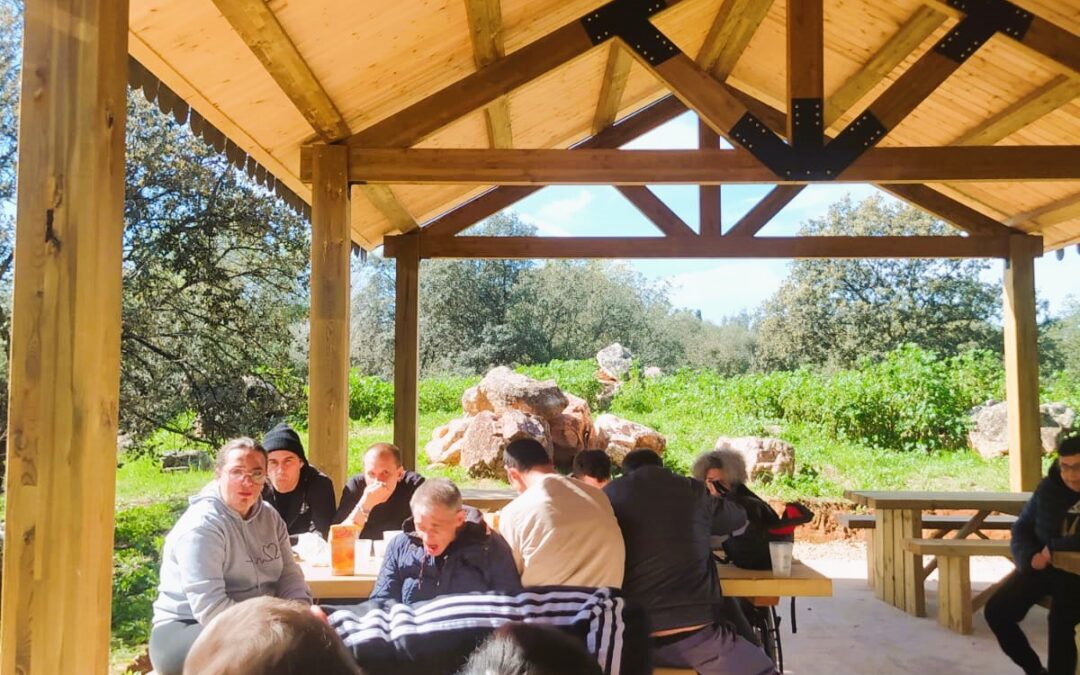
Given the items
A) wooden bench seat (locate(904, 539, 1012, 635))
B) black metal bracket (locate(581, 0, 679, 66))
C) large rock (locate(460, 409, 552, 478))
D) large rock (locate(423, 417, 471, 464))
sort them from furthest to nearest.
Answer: large rock (locate(423, 417, 471, 464)), large rock (locate(460, 409, 552, 478)), wooden bench seat (locate(904, 539, 1012, 635)), black metal bracket (locate(581, 0, 679, 66))

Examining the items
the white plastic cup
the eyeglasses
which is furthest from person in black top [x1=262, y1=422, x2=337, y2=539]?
the white plastic cup

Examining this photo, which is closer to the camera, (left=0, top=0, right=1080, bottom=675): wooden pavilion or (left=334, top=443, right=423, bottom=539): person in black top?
(left=0, top=0, right=1080, bottom=675): wooden pavilion

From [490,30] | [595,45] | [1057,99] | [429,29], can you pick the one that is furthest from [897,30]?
[429,29]

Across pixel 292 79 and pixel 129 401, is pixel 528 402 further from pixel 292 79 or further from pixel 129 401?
pixel 292 79

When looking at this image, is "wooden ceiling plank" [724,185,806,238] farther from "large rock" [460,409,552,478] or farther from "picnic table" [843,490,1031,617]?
"large rock" [460,409,552,478]

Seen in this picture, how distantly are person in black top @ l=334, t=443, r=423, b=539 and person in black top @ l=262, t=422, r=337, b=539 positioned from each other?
0.40ft

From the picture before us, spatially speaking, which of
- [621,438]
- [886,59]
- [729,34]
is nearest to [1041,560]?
[886,59]

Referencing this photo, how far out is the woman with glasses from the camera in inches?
104

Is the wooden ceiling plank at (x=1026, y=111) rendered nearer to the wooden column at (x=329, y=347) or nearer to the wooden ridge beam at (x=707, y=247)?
the wooden ridge beam at (x=707, y=247)

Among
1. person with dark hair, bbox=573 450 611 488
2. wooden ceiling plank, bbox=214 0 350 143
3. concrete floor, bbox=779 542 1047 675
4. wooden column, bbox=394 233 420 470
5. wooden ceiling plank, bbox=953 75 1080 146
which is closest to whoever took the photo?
wooden ceiling plank, bbox=214 0 350 143

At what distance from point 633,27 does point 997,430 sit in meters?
10.6

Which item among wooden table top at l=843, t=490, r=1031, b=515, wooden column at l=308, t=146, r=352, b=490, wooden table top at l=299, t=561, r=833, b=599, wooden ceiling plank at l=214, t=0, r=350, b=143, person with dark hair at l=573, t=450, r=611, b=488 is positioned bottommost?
wooden table top at l=843, t=490, r=1031, b=515

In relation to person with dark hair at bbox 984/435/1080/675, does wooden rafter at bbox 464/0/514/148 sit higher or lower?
higher

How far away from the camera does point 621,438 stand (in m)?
12.8
